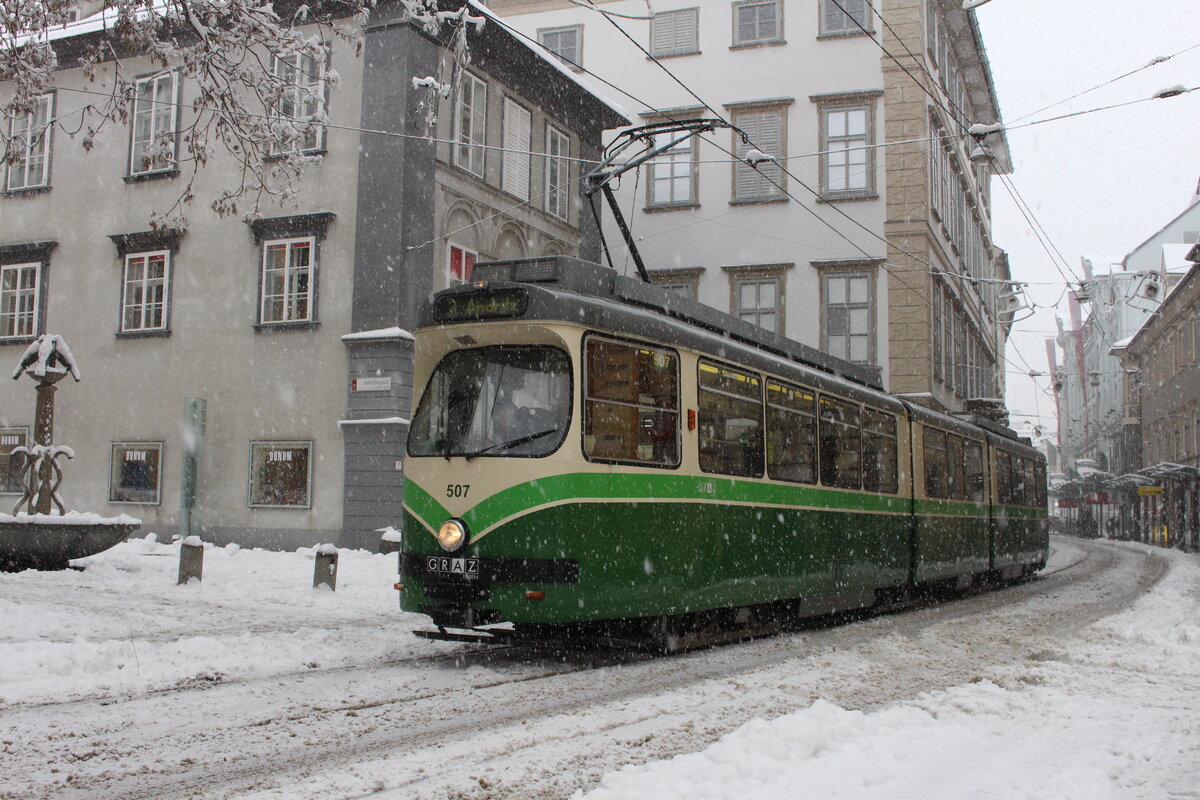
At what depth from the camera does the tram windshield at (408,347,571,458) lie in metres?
8.56

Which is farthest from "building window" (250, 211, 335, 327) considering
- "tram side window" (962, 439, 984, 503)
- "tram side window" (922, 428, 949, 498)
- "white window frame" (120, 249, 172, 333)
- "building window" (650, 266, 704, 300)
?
"building window" (650, 266, 704, 300)

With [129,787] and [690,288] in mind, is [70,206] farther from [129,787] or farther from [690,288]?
[129,787]

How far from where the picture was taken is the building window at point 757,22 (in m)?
31.9

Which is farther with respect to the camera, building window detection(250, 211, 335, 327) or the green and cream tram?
building window detection(250, 211, 335, 327)

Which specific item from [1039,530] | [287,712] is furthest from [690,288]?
[287,712]

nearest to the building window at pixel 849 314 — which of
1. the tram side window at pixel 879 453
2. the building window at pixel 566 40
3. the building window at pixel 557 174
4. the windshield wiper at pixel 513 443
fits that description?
the building window at pixel 557 174

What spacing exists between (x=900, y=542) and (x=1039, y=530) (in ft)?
33.1

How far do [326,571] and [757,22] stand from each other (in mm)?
23183

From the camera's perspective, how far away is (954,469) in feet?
56.1

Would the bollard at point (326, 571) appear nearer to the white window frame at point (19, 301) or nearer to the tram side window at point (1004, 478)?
the tram side window at point (1004, 478)

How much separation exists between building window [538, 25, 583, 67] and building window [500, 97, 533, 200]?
994 cm

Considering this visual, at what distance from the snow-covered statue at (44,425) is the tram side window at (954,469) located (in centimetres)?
1230

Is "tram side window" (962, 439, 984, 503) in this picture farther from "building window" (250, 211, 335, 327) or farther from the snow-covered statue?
the snow-covered statue

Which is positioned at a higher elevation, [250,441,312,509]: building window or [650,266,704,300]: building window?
[650,266,704,300]: building window
